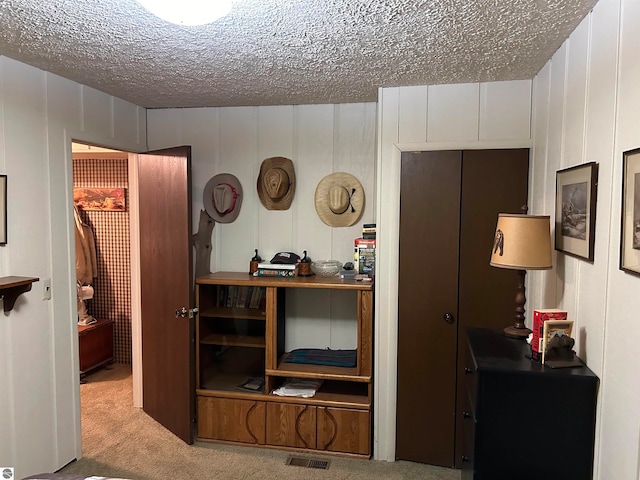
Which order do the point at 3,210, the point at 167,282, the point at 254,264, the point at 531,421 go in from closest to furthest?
the point at 531,421 < the point at 3,210 < the point at 167,282 < the point at 254,264

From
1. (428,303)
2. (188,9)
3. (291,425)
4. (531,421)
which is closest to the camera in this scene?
(188,9)

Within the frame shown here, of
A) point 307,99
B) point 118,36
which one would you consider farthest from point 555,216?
point 118,36

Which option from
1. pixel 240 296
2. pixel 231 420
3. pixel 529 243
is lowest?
pixel 231 420

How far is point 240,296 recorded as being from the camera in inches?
127

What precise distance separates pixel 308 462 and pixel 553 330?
1.84m

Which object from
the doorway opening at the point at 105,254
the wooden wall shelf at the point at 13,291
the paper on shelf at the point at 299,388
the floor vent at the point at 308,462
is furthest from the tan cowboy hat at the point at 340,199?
the doorway opening at the point at 105,254

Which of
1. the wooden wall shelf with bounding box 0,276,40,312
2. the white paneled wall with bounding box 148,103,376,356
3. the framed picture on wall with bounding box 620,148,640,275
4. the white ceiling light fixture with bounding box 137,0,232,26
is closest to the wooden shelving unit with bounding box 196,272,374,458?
the white paneled wall with bounding box 148,103,376,356

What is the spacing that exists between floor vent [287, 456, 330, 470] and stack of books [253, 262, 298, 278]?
46.4 inches

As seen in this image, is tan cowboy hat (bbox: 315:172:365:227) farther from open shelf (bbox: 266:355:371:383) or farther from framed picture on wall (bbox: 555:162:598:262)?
framed picture on wall (bbox: 555:162:598:262)

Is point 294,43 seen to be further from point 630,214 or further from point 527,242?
point 630,214

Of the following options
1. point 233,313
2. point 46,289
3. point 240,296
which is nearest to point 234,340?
point 233,313

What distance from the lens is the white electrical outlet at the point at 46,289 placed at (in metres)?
2.63

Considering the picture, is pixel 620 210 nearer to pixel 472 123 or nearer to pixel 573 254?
pixel 573 254

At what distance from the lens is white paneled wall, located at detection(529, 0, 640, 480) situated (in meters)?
1.42
